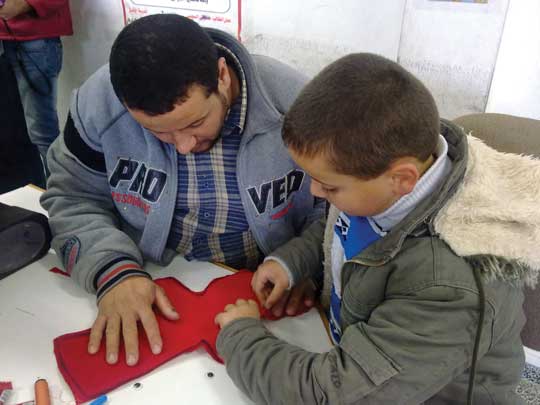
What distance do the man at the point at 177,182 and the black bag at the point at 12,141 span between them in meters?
1.23

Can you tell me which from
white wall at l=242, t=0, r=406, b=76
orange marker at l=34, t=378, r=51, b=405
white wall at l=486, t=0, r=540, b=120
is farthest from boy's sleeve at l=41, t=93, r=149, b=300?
white wall at l=486, t=0, r=540, b=120

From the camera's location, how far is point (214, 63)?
761mm

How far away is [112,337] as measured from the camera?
707 millimetres

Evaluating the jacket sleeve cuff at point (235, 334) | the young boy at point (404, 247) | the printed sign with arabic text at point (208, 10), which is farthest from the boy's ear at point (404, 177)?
the printed sign with arabic text at point (208, 10)

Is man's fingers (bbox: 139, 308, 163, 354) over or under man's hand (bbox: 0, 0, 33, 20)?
under

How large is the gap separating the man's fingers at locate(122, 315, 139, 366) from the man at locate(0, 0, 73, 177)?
1.67 metres

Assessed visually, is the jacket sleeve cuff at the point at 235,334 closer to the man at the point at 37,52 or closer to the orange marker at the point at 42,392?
the orange marker at the point at 42,392

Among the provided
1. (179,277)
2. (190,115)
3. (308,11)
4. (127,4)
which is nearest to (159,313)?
(179,277)

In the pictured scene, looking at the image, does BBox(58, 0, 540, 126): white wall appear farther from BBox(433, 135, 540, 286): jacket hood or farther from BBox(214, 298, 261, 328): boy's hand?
BBox(214, 298, 261, 328): boy's hand

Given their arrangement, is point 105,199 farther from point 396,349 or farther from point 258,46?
point 258,46

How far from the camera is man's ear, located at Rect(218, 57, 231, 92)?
0.81 m

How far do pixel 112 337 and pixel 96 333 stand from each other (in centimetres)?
3

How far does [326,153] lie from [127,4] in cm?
170

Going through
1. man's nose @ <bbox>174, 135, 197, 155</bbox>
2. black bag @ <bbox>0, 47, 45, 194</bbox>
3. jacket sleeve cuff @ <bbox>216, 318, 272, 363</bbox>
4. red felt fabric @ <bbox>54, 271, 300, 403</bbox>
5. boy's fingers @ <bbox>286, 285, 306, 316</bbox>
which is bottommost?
black bag @ <bbox>0, 47, 45, 194</bbox>
